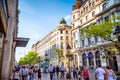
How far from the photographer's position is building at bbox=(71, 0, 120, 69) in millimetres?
34500

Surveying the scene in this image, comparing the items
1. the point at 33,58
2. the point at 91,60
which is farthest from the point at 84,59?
the point at 33,58

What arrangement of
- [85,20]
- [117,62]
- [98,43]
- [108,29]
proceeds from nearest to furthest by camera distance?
[108,29], [117,62], [98,43], [85,20]

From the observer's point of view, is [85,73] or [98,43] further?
[98,43]

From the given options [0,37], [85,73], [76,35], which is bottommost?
[85,73]

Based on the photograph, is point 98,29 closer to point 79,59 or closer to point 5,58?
point 5,58

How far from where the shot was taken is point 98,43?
38.3 m

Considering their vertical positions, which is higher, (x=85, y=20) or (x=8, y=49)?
(x=85, y=20)

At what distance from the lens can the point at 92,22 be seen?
42.1 metres

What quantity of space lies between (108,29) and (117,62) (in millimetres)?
11022

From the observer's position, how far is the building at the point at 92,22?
34.5 metres

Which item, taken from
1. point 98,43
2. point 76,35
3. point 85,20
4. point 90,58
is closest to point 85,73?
point 98,43

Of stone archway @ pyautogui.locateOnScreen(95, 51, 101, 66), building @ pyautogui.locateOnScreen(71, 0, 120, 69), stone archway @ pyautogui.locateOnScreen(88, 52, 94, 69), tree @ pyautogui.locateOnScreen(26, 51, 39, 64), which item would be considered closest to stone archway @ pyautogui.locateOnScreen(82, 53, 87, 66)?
building @ pyautogui.locateOnScreen(71, 0, 120, 69)

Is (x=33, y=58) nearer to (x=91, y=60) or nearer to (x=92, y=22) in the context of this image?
(x=91, y=60)

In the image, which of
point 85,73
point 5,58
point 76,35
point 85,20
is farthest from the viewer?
point 76,35
